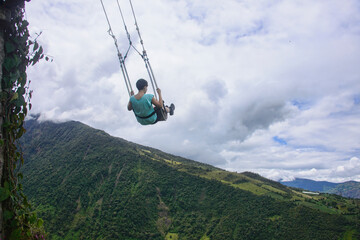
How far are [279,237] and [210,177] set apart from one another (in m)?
52.3

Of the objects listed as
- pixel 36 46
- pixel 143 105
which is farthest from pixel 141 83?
pixel 36 46

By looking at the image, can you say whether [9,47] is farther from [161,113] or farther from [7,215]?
[161,113]

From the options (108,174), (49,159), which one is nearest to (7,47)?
(108,174)

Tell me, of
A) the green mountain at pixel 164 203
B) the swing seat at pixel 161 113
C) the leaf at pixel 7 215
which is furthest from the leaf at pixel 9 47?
the green mountain at pixel 164 203

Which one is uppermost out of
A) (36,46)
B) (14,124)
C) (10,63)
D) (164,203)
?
(36,46)

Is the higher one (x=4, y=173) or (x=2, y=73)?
(x=2, y=73)

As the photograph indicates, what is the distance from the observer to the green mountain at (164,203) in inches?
3543

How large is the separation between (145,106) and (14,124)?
2.63 metres

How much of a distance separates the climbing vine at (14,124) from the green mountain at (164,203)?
96234mm

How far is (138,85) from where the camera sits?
19.0 ft

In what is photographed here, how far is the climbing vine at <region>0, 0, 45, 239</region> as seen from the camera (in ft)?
13.8

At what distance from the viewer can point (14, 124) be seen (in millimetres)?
4410

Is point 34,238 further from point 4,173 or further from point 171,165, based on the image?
point 171,165

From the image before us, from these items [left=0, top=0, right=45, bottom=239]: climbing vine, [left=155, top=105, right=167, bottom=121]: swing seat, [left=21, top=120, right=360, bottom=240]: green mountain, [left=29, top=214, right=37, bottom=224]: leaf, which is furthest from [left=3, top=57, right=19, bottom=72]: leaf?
[left=21, top=120, right=360, bottom=240]: green mountain
